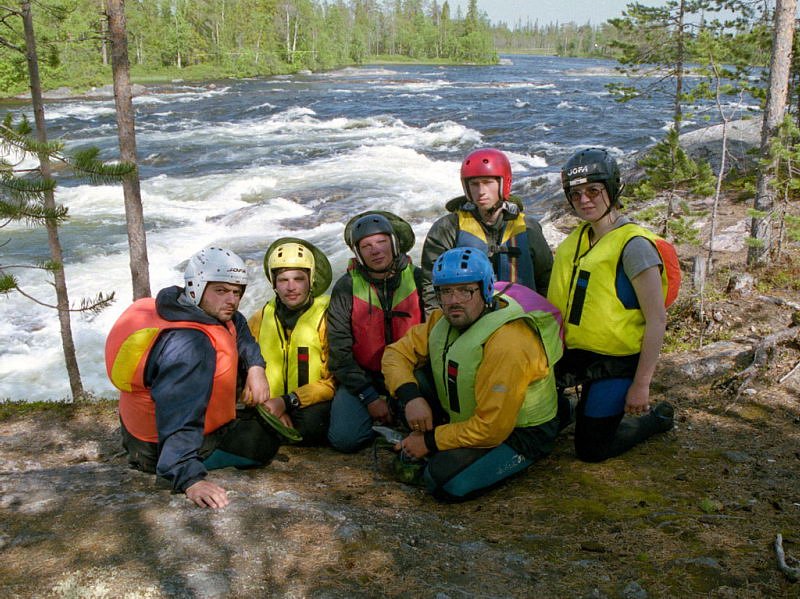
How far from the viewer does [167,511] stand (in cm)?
379

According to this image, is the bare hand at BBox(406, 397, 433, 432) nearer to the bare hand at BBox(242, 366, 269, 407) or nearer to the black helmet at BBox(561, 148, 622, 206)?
the bare hand at BBox(242, 366, 269, 407)

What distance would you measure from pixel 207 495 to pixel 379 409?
2.15 metres

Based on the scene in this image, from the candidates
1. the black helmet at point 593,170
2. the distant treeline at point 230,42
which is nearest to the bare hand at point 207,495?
the black helmet at point 593,170

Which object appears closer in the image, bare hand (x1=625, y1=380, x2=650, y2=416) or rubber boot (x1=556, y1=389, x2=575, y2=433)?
bare hand (x1=625, y1=380, x2=650, y2=416)

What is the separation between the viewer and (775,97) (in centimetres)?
1009

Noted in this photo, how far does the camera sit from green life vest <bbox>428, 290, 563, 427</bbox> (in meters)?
4.52

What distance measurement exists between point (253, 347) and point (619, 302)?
9.63 ft

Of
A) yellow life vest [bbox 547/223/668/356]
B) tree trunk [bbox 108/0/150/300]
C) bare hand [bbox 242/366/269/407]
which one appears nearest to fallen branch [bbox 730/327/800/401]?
yellow life vest [bbox 547/223/668/356]

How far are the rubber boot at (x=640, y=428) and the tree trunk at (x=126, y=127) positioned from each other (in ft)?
21.8

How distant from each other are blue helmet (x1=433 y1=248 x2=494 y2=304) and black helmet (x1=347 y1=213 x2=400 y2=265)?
4.08 feet

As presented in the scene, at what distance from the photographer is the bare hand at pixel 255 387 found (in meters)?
5.12

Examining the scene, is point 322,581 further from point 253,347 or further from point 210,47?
point 210,47

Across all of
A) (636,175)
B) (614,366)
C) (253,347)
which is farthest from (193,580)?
(636,175)

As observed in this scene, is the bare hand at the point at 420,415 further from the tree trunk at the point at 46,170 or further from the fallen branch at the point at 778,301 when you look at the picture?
the fallen branch at the point at 778,301
